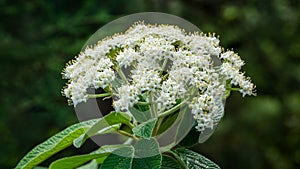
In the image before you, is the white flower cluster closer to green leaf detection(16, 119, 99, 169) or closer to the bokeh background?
green leaf detection(16, 119, 99, 169)

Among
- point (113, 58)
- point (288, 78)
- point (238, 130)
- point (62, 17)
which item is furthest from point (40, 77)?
point (113, 58)

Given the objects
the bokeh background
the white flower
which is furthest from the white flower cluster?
the bokeh background

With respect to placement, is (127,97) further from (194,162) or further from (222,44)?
(222,44)

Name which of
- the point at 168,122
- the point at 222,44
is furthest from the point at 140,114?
the point at 222,44

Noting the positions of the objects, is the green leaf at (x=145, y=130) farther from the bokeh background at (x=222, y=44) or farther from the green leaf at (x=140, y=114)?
the bokeh background at (x=222, y=44)

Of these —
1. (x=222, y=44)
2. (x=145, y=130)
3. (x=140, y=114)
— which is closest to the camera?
(x=145, y=130)
